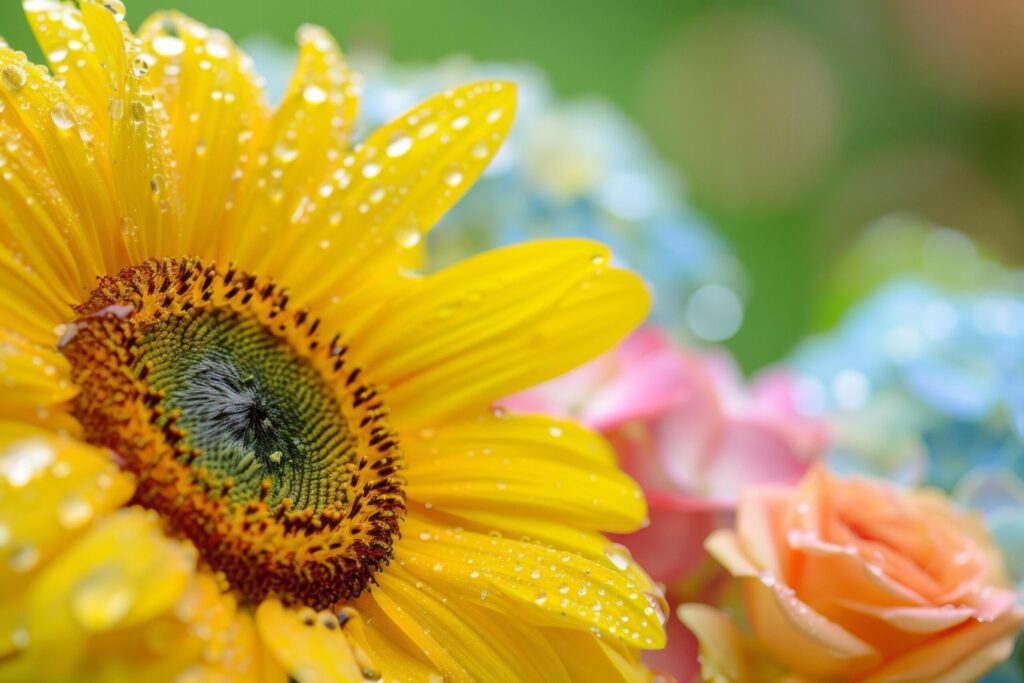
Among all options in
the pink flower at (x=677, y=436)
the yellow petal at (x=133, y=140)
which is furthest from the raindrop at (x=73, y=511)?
the pink flower at (x=677, y=436)

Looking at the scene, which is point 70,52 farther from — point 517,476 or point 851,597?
point 851,597

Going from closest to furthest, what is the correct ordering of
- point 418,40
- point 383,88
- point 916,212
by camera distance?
1. point 383,88
2. point 418,40
3. point 916,212

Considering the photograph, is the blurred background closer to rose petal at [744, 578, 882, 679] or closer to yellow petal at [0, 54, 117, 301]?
rose petal at [744, 578, 882, 679]

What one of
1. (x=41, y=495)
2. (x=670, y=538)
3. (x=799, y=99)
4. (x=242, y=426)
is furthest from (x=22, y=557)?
(x=799, y=99)

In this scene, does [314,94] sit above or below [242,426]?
above

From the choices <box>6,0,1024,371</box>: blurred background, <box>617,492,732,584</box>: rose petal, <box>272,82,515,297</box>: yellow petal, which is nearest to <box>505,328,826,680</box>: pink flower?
<box>617,492,732,584</box>: rose petal

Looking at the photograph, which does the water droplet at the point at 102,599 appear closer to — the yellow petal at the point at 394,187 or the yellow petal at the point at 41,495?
the yellow petal at the point at 41,495

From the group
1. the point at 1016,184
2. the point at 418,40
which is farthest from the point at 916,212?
the point at 418,40

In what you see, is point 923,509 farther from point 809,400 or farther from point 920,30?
point 920,30
